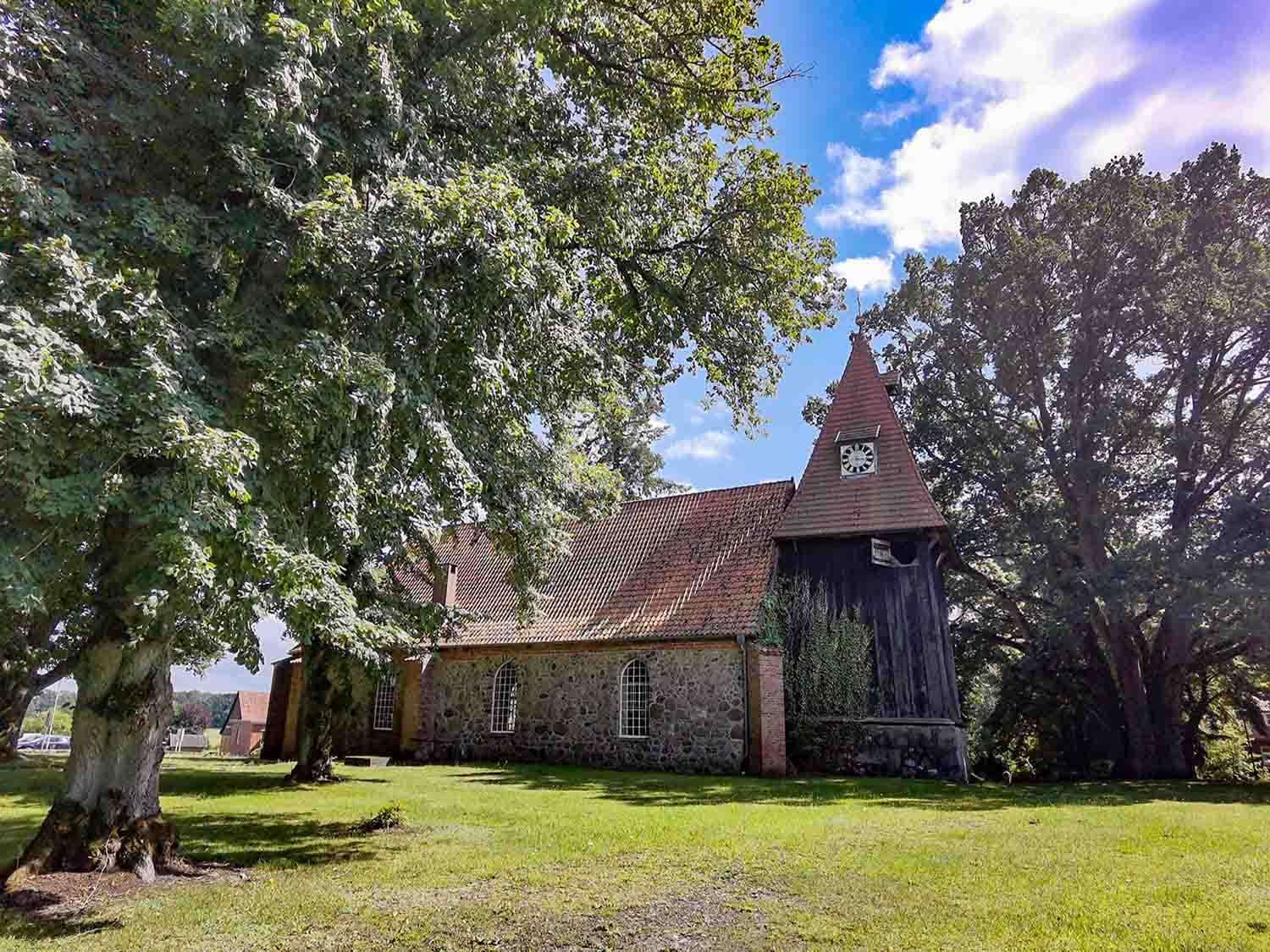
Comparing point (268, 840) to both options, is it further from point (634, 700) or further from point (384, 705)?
point (384, 705)

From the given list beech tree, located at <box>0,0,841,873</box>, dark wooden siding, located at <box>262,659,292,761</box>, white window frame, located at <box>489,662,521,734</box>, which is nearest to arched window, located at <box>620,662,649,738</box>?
white window frame, located at <box>489,662,521,734</box>

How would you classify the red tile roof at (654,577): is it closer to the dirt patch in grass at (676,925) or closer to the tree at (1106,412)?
the tree at (1106,412)

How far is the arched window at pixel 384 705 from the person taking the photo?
20984mm

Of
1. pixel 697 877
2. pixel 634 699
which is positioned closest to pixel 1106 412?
pixel 634 699

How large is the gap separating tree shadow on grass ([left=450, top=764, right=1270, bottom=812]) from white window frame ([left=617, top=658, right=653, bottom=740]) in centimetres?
127

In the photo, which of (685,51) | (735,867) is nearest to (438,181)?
(685,51)

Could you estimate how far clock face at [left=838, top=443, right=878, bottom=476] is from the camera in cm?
1875

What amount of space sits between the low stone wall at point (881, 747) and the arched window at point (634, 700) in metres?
3.41

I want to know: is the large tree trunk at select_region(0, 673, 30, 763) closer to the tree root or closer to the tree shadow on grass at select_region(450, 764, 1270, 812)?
the tree shadow on grass at select_region(450, 764, 1270, 812)

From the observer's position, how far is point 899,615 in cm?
1727

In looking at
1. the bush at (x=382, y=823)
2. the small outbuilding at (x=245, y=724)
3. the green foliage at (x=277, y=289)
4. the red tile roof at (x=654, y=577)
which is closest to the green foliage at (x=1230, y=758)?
the red tile roof at (x=654, y=577)

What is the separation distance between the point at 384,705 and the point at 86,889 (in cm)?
1614

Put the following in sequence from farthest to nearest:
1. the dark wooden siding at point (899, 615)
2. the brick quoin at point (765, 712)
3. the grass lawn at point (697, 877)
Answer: the dark wooden siding at point (899, 615), the brick quoin at point (765, 712), the grass lawn at point (697, 877)

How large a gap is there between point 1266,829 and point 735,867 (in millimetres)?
6737
